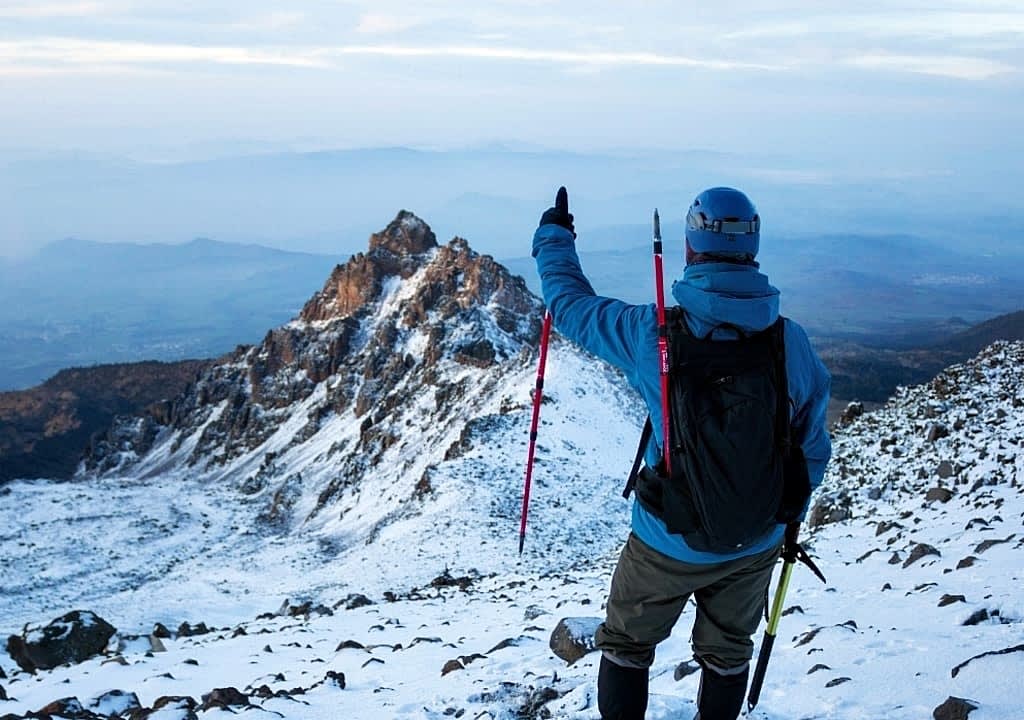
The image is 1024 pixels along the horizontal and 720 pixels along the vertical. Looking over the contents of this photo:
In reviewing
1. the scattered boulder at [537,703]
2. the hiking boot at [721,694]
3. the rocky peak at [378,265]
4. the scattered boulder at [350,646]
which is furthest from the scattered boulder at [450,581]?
the rocky peak at [378,265]

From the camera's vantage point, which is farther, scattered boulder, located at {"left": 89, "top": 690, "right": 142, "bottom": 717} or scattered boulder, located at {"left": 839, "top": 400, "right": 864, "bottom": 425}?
scattered boulder, located at {"left": 839, "top": 400, "right": 864, "bottom": 425}

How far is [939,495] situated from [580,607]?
26.8ft

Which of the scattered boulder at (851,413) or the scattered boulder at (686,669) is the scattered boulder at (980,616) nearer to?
the scattered boulder at (686,669)

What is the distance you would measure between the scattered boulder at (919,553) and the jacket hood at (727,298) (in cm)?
887

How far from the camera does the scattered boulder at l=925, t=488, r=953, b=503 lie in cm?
1499

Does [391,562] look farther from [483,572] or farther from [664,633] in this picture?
[664,633]

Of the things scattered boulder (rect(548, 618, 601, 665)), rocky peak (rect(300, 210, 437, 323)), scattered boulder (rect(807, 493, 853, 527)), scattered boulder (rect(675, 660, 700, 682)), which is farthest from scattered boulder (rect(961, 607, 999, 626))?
rocky peak (rect(300, 210, 437, 323))

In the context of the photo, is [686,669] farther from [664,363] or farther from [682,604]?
[664,363]

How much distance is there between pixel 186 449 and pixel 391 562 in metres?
74.9

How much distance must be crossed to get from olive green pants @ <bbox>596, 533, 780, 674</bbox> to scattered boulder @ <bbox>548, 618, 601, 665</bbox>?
4.15 meters

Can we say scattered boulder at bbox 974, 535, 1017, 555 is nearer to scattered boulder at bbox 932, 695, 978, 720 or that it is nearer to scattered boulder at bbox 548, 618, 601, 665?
scattered boulder at bbox 548, 618, 601, 665

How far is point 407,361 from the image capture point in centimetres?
7494

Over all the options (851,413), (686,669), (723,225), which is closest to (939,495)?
(686,669)

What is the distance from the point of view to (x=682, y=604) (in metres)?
4.44
